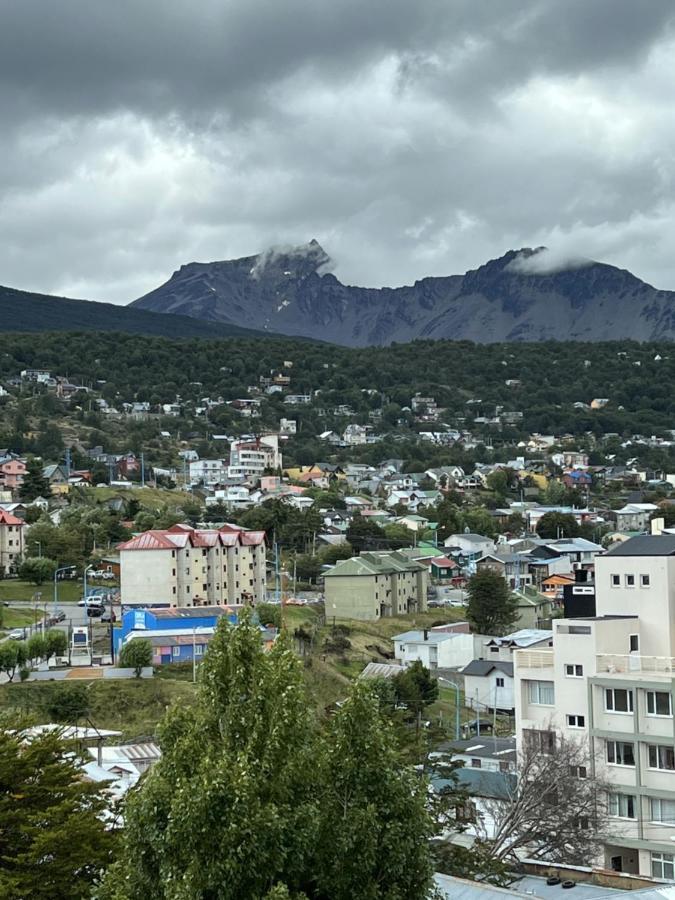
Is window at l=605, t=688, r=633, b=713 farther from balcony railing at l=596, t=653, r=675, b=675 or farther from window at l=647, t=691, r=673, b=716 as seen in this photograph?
balcony railing at l=596, t=653, r=675, b=675

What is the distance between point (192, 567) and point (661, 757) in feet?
157

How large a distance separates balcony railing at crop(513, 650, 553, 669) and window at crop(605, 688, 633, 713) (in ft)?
8.48

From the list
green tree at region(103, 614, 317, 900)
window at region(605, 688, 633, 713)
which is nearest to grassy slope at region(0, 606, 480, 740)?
window at region(605, 688, 633, 713)

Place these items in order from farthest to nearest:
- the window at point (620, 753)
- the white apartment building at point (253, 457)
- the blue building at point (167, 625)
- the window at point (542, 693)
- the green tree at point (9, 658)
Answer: the white apartment building at point (253, 457) < the blue building at point (167, 625) < the green tree at point (9, 658) < the window at point (542, 693) < the window at point (620, 753)

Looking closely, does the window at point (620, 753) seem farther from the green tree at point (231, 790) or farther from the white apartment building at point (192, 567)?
the white apartment building at point (192, 567)

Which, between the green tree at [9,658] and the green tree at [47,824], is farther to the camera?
the green tree at [9,658]

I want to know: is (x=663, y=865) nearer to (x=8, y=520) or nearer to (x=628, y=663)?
(x=628, y=663)

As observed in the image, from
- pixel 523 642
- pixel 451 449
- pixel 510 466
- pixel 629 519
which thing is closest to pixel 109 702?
pixel 523 642

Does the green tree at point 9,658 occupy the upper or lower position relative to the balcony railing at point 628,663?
lower

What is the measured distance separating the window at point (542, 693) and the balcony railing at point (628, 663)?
1510mm

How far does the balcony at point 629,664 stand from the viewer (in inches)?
1243

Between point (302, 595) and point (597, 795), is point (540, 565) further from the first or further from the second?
point (597, 795)

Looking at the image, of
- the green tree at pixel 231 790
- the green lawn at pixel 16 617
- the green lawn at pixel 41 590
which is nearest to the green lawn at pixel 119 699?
the green lawn at pixel 16 617

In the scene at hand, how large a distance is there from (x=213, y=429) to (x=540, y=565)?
84392mm
